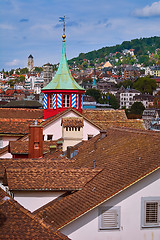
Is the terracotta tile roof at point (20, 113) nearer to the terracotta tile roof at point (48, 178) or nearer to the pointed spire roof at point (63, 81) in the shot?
the pointed spire roof at point (63, 81)

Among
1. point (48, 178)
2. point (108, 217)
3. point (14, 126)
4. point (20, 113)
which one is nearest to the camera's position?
point (108, 217)

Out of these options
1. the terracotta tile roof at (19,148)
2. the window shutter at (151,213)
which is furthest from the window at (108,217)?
the terracotta tile roof at (19,148)

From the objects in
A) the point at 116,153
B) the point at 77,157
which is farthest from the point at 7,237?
the point at 77,157

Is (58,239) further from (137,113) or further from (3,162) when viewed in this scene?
(137,113)

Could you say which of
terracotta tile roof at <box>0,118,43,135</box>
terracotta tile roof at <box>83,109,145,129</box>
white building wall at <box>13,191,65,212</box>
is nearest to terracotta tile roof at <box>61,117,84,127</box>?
white building wall at <box>13,191,65,212</box>

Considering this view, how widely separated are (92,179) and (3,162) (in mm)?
4724

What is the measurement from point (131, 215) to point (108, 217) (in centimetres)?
68

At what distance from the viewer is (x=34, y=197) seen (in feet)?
52.7

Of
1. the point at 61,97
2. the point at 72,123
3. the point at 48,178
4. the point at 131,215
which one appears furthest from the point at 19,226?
the point at 61,97

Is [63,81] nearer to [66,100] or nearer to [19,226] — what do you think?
[66,100]

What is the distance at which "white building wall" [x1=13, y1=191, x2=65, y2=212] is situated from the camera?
15.9 m

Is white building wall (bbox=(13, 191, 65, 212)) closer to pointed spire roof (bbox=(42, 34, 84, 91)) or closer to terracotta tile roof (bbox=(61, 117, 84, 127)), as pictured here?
terracotta tile roof (bbox=(61, 117, 84, 127))

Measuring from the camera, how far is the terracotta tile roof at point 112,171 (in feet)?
46.8

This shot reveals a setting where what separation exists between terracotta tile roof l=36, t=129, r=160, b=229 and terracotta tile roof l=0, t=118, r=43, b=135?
20.6 m
